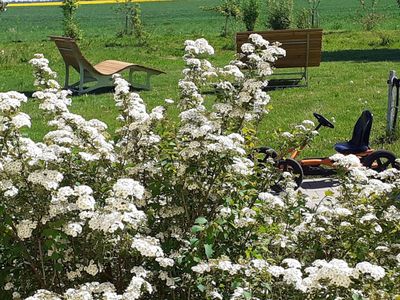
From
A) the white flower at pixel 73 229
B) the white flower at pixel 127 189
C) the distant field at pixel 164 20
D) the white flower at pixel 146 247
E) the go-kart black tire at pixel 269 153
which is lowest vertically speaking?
the distant field at pixel 164 20

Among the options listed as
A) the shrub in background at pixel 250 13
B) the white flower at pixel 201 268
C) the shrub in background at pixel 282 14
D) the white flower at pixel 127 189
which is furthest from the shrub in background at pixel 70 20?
the white flower at pixel 201 268

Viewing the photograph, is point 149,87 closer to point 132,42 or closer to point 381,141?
point 381,141

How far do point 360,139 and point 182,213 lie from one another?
12.6 ft

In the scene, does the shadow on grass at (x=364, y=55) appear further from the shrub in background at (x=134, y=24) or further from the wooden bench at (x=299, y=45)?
the shrub in background at (x=134, y=24)

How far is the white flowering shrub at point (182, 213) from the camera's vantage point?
297 centimetres

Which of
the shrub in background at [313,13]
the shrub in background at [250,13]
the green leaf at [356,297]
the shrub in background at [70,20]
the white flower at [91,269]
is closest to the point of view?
the green leaf at [356,297]

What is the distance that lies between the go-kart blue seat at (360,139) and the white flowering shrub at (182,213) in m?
2.84

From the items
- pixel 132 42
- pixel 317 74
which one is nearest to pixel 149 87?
pixel 317 74

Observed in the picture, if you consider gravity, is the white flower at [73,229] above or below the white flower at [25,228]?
above

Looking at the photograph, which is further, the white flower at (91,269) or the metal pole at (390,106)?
the metal pole at (390,106)

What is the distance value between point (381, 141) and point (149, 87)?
6.10m

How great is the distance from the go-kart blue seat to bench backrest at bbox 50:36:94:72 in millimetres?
6945

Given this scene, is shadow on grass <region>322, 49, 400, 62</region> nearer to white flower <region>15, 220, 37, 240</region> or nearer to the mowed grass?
the mowed grass

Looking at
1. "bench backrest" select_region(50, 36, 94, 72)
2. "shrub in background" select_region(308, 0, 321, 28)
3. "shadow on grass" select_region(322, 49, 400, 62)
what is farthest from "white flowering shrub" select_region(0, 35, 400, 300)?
"shrub in background" select_region(308, 0, 321, 28)
